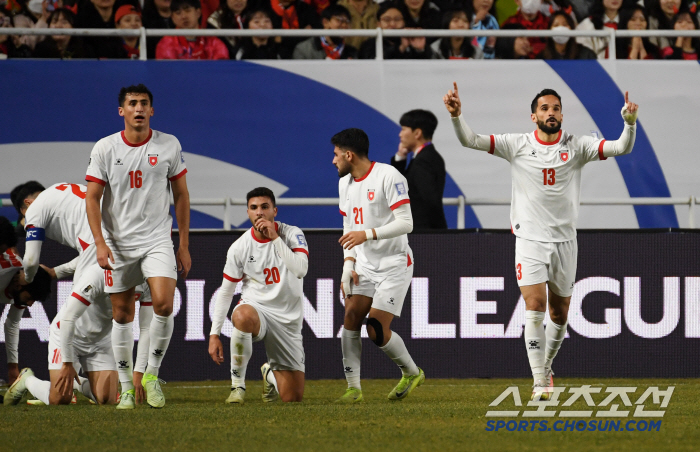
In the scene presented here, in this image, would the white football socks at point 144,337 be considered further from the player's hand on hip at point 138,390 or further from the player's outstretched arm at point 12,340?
the player's outstretched arm at point 12,340

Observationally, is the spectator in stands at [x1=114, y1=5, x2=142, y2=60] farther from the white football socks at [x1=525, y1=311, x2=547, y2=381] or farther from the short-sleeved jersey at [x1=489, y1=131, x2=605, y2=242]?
the white football socks at [x1=525, y1=311, x2=547, y2=381]

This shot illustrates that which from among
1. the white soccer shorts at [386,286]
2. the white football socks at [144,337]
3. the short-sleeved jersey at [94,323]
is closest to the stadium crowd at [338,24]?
the white football socks at [144,337]

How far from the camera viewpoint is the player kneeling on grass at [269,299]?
768 cm

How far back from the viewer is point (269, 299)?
7863 millimetres

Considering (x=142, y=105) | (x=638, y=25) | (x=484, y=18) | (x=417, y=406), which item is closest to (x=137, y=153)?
(x=142, y=105)

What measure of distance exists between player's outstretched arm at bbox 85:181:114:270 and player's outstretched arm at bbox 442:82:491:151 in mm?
2505

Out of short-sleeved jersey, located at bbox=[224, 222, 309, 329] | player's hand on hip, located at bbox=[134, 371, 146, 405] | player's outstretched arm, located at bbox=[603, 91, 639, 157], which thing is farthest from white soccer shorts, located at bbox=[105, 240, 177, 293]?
player's outstretched arm, located at bbox=[603, 91, 639, 157]

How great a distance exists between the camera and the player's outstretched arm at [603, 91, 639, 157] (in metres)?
7.12

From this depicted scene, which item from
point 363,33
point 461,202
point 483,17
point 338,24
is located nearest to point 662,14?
point 483,17

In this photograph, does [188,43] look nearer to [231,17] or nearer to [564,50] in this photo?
[231,17]

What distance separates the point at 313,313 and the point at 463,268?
5.15ft

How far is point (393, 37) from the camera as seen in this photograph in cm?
1179

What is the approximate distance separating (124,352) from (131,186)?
1.18 meters

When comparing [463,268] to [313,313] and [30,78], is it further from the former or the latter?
[30,78]
